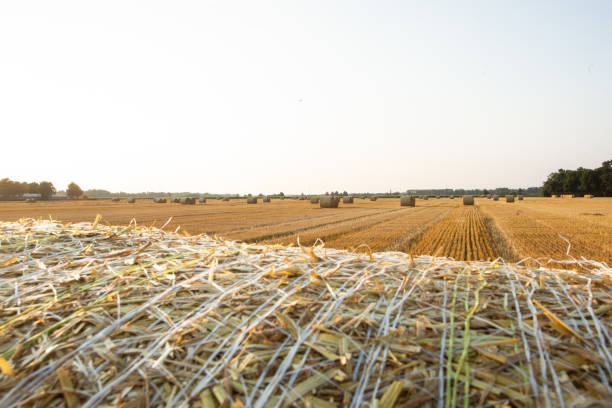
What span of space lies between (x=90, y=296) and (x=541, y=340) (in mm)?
2512

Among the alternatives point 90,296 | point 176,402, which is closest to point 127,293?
point 90,296

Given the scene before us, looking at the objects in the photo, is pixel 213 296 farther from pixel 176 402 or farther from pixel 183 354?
pixel 176 402

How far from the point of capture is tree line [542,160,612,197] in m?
101

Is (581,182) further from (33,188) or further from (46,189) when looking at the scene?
(33,188)

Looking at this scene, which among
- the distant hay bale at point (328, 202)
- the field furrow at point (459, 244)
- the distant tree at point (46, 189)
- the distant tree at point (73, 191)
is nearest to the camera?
the field furrow at point (459, 244)

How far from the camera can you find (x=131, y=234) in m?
3.69

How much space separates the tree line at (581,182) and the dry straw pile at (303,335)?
126720mm

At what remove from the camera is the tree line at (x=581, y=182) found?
101 m

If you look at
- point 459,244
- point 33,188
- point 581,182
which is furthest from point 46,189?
point 581,182

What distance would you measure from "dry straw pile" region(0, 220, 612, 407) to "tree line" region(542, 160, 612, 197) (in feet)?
416

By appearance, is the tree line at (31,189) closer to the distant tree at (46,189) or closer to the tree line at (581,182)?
the distant tree at (46,189)

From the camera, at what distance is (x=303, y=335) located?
5.65 ft

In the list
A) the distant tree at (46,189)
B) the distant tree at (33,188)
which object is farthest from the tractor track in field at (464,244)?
the distant tree at (33,188)

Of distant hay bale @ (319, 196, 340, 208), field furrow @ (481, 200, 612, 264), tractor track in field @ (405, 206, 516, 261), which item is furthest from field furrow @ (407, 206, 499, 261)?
distant hay bale @ (319, 196, 340, 208)
